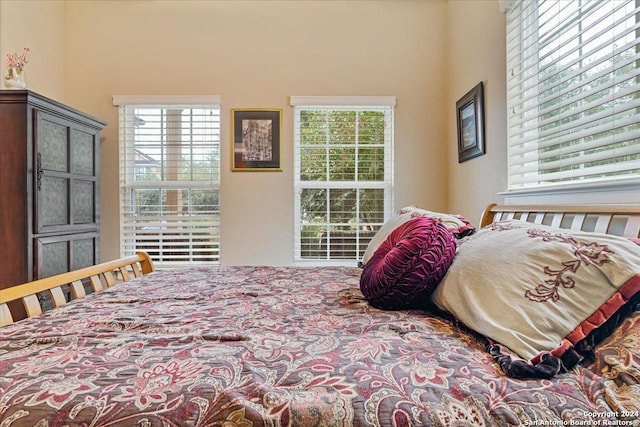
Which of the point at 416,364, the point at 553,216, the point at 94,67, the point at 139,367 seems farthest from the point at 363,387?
the point at 94,67

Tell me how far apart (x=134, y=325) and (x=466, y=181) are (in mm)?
2456

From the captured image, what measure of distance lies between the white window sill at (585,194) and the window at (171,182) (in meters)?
2.42

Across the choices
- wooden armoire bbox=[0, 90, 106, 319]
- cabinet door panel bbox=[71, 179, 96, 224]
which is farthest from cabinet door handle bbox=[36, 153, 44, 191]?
cabinet door panel bbox=[71, 179, 96, 224]

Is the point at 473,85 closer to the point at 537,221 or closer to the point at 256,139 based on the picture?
the point at 537,221

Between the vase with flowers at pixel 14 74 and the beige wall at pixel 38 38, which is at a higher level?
the beige wall at pixel 38 38

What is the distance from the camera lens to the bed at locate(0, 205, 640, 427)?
0.61 m

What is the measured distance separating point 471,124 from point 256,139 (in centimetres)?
178

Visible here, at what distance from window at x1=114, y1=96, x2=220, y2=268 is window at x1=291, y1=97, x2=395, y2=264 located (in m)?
0.78

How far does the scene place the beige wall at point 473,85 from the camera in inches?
84.4

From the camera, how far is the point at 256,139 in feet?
9.95

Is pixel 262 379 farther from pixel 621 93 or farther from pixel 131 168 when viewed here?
pixel 131 168

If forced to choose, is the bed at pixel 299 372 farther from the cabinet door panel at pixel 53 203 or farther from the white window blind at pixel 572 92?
the cabinet door panel at pixel 53 203

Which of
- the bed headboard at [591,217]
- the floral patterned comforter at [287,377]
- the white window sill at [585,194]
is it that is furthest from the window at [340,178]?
the floral patterned comforter at [287,377]

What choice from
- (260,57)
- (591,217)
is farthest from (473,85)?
(260,57)
